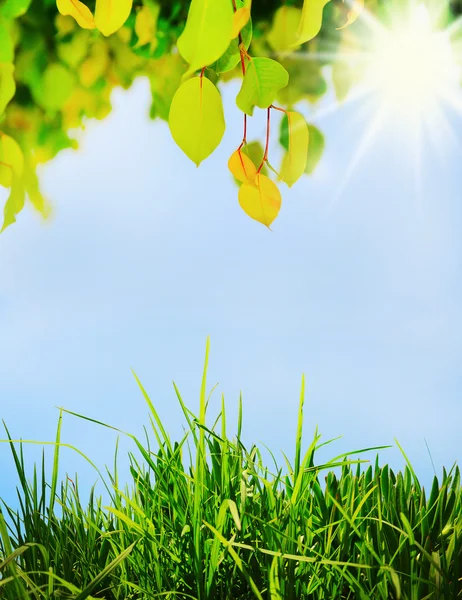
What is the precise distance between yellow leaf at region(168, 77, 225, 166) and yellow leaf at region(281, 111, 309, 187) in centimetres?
22

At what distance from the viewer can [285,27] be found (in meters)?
1.18

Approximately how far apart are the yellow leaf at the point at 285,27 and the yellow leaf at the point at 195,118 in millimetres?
707

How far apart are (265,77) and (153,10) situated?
0.86 m

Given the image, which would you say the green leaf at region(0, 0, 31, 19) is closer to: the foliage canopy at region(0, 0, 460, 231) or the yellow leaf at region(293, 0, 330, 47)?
the foliage canopy at region(0, 0, 460, 231)

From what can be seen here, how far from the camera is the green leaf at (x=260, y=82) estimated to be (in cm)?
62

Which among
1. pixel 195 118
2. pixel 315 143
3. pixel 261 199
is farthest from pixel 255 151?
pixel 195 118

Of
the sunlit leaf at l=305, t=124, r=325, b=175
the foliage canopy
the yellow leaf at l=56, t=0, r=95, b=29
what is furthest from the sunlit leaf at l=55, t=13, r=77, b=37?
the yellow leaf at l=56, t=0, r=95, b=29

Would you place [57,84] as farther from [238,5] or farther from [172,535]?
[172,535]

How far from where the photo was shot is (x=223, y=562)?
69 centimetres

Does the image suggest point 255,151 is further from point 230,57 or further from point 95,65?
point 95,65

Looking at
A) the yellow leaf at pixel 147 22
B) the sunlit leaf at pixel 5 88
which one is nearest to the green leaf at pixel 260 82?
the sunlit leaf at pixel 5 88

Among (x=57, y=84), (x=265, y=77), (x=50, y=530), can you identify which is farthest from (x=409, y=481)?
(x=57, y=84)

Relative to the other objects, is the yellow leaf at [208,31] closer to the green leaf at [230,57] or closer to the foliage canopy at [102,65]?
the green leaf at [230,57]

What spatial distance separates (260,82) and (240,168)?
0.38 ft
